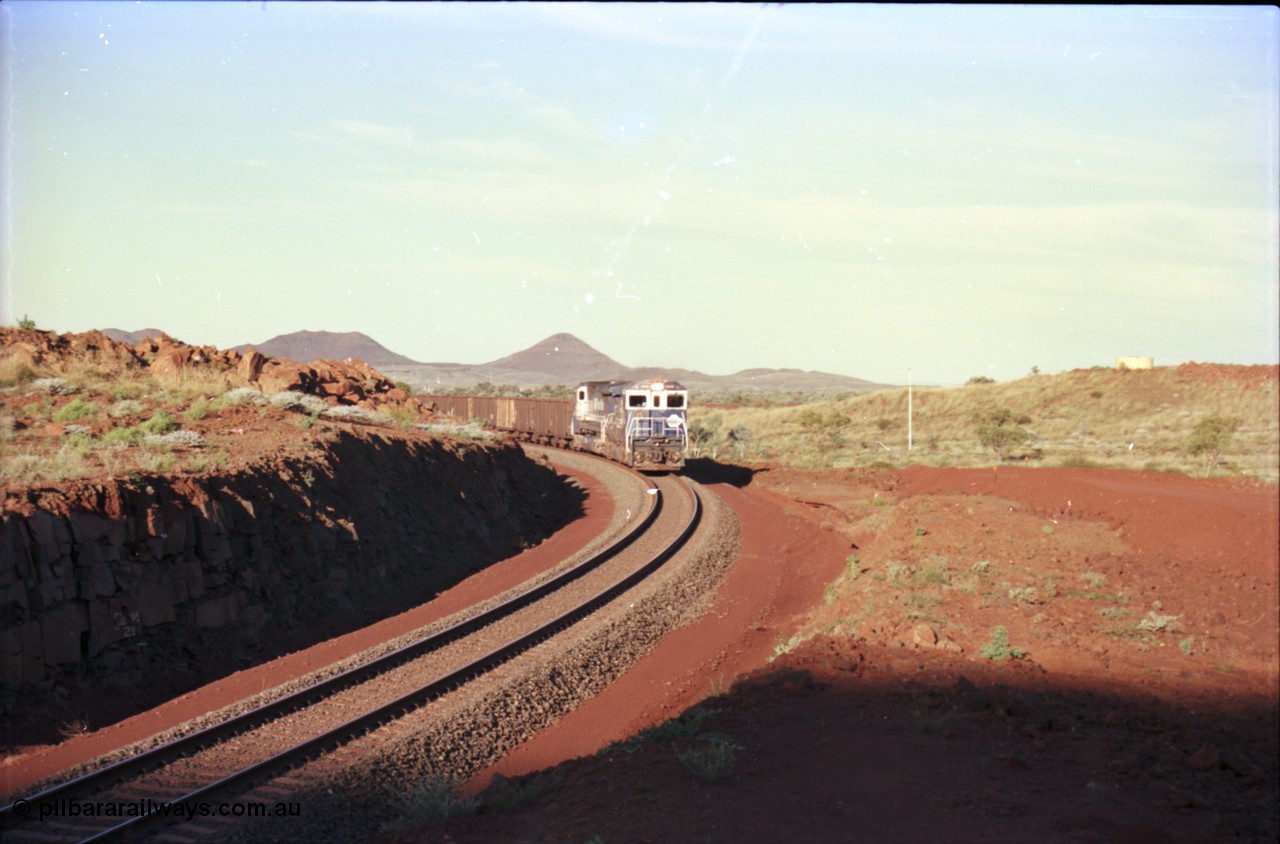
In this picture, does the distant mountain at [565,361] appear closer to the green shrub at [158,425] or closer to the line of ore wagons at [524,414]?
the line of ore wagons at [524,414]

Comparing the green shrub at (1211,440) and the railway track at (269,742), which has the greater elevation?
the green shrub at (1211,440)

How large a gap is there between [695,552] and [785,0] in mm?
18234

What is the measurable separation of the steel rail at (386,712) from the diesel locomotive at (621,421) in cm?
1742

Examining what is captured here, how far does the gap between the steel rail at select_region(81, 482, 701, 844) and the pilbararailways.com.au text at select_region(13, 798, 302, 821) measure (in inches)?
2.8

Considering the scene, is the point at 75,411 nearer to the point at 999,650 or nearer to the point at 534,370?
the point at 999,650

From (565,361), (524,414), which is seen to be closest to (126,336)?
(524,414)

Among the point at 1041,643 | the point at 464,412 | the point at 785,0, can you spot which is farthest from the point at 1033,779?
the point at 464,412

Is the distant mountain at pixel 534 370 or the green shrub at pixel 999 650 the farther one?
the distant mountain at pixel 534 370

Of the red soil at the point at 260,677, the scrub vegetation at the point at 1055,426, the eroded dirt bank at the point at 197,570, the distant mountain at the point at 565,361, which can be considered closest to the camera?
the red soil at the point at 260,677

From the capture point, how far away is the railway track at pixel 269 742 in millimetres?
8211

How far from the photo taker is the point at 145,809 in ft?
27.3

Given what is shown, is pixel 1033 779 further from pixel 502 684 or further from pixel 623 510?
pixel 623 510

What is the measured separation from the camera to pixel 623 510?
2939 centimetres

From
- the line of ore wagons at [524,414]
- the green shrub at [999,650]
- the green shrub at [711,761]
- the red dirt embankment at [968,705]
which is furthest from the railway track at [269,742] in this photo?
the line of ore wagons at [524,414]
